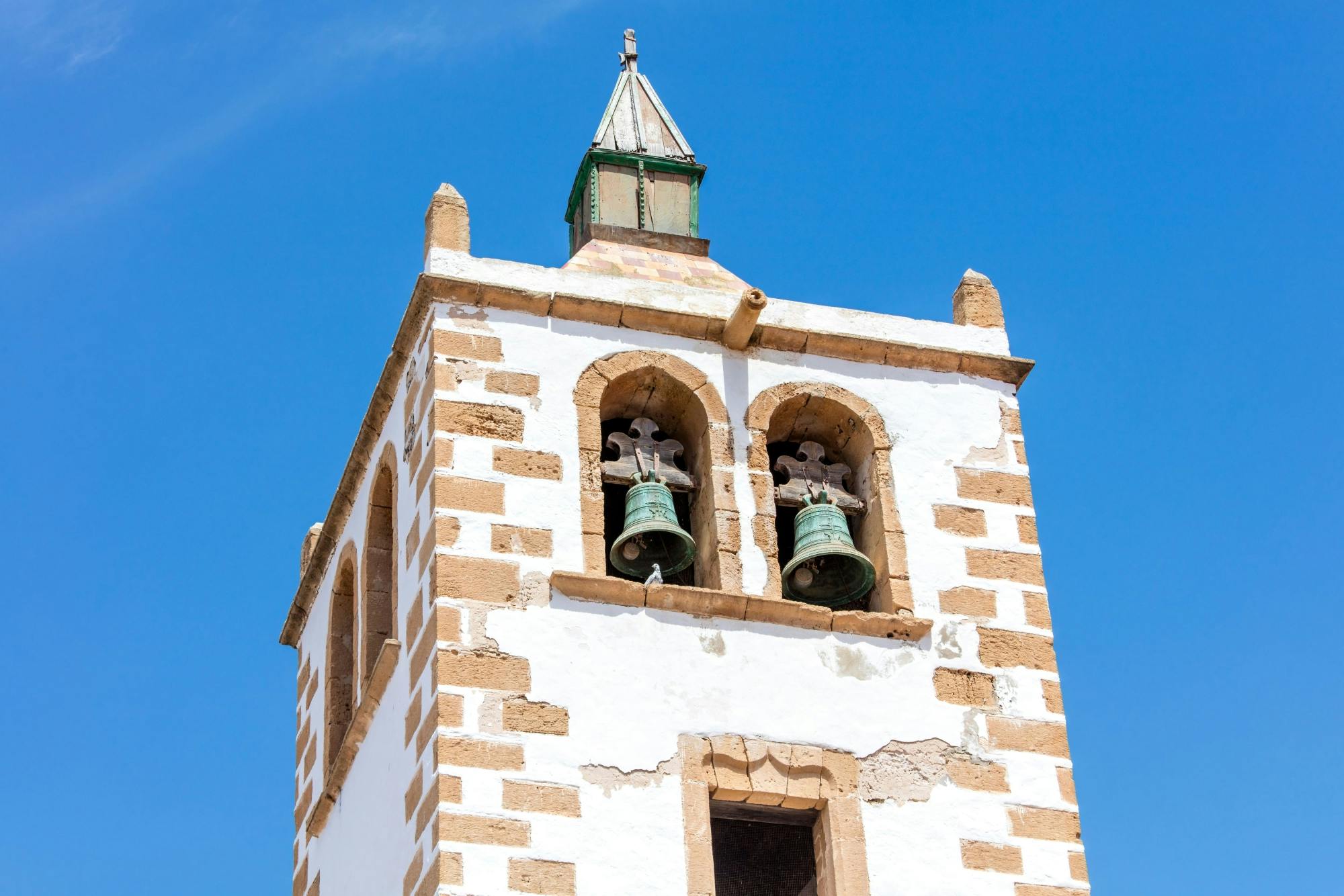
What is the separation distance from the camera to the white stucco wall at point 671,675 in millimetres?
18391

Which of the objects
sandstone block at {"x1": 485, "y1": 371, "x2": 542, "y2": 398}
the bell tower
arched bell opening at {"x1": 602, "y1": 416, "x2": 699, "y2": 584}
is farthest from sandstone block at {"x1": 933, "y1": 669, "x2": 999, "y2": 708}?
sandstone block at {"x1": 485, "y1": 371, "x2": 542, "y2": 398}

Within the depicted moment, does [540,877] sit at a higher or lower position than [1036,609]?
lower

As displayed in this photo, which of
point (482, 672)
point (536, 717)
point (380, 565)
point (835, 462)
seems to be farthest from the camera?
point (380, 565)

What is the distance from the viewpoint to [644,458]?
20.7m

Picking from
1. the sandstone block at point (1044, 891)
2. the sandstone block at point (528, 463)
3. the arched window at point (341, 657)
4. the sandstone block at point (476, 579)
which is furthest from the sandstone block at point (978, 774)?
the arched window at point (341, 657)

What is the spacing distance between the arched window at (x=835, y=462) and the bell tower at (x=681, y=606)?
0.09 feet

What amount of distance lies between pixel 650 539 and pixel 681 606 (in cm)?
83

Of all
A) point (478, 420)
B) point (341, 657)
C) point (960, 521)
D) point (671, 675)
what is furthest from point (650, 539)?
point (341, 657)

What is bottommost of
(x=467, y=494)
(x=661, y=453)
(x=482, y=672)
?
(x=482, y=672)

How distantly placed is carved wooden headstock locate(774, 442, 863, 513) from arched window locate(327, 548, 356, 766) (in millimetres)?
3848

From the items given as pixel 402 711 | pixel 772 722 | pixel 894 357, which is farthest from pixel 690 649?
pixel 894 357

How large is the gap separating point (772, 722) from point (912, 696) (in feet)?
3.70

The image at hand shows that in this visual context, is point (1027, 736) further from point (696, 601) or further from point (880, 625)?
point (696, 601)

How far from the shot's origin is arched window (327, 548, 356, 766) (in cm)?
2225
